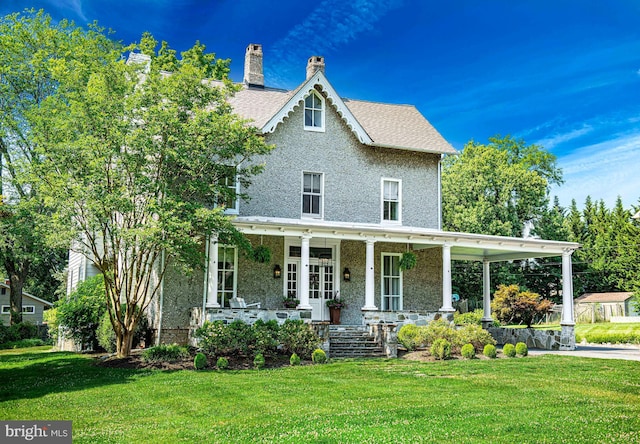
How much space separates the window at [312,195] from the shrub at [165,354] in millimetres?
7004

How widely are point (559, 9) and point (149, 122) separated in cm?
1269

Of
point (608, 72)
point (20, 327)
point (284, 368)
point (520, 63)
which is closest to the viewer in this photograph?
point (284, 368)

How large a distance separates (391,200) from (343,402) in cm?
1244

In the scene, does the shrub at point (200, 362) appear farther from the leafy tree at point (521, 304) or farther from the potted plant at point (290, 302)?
the leafy tree at point (521, 304)

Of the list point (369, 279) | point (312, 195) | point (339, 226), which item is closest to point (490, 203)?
point (312, 195)

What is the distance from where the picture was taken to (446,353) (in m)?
15.5

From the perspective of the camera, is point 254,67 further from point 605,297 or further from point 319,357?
point 605,297

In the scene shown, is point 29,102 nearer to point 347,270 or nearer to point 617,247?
point 347,270

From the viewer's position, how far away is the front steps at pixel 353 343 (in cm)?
1652

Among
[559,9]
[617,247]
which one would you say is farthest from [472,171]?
[559,9]

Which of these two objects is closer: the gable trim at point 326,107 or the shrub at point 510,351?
the shrub at point 510,351

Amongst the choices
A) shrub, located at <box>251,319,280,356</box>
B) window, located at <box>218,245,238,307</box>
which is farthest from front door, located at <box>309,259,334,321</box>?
shrub, located at <box>251,319,280,356</box>

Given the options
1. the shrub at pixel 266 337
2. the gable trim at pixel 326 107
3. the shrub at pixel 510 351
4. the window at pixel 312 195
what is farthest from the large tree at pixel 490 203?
the shrub at pixel 266 337

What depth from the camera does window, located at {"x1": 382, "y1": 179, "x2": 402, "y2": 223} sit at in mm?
21266
